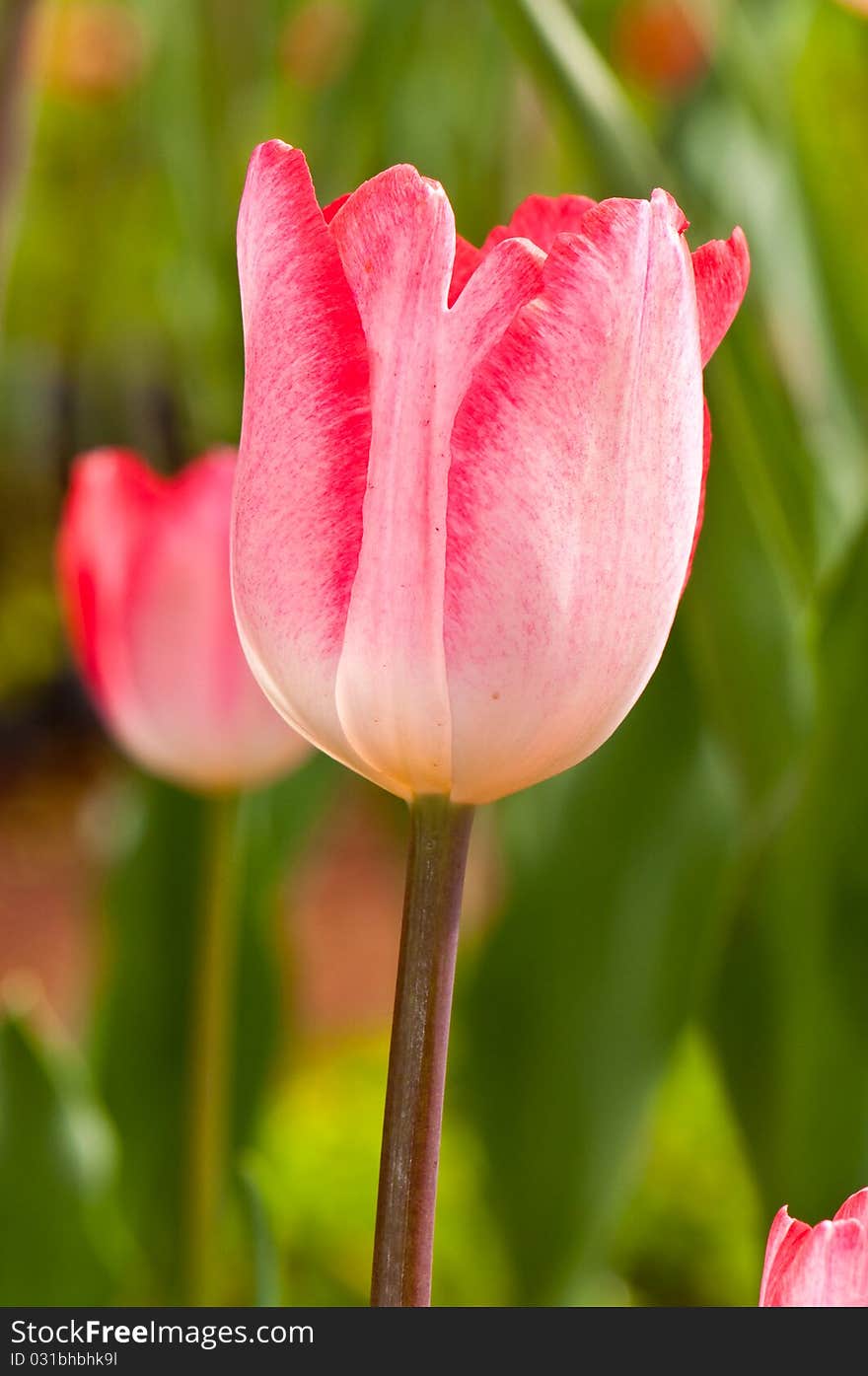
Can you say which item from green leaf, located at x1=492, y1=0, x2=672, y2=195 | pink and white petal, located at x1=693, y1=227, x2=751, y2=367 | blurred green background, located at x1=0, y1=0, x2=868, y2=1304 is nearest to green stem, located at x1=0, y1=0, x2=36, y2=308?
blurred green background, located at x1=0, y1=0, x2=868, y2=1304

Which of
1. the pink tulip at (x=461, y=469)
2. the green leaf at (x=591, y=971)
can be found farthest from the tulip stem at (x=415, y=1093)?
the green leaf at (x=591, y=971)

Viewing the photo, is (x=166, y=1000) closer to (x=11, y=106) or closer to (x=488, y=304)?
(x=11, y=106)

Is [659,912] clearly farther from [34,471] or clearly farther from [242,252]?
[34,471]

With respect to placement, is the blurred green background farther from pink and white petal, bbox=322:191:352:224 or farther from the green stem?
pink and white petal, bbox=322:191:352:224

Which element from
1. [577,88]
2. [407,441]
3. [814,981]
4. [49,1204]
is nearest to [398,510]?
[407,441]

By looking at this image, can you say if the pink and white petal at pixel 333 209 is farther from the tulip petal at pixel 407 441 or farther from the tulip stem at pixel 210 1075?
the tulip stem at pixel 210 1075

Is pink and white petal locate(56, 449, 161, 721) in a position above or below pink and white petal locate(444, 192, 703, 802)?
above

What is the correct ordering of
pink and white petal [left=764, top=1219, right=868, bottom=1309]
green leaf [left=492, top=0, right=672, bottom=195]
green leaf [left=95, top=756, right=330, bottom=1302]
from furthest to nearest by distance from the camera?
green leaf [left=95, top=756, right=330, bottom=1302], green leaf [left=492, top=0, right=672, bottom=195], pink and white petal [left=764, top=1219, right=868, bottom=1309]
